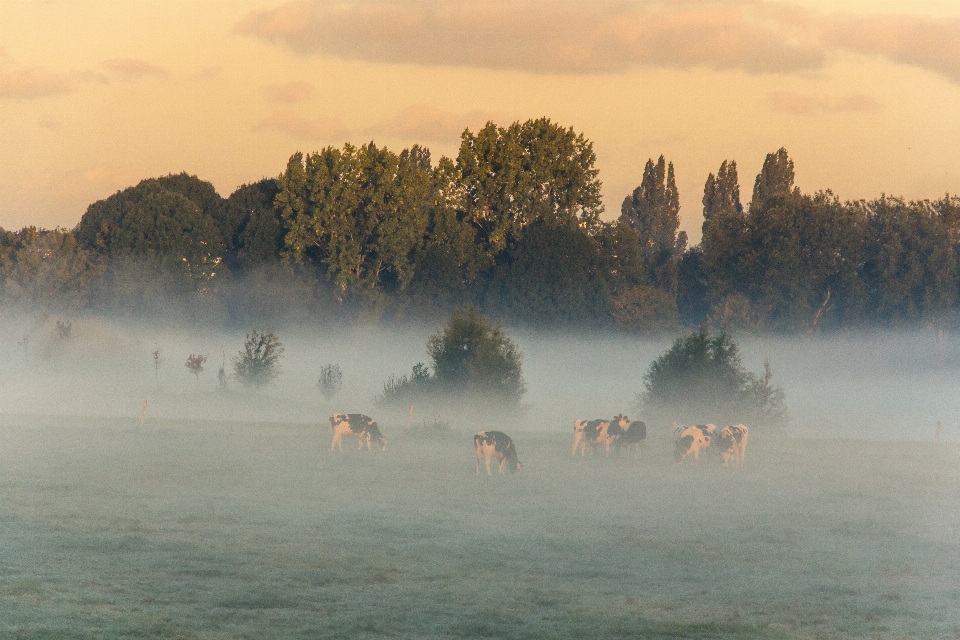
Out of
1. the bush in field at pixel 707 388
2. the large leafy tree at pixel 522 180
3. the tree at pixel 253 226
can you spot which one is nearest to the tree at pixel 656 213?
the large leafy tree at pixel 522 180

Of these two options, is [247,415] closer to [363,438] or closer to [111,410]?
[111,410]

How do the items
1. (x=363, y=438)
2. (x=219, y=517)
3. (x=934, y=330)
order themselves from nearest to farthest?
(x=219, y=517), (x=363, y=438), (x=934, y=330)

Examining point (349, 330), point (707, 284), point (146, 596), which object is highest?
point (707, 284)

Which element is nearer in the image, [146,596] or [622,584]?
[146,596]

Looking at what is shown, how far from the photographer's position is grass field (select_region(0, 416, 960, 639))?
46.5 ft

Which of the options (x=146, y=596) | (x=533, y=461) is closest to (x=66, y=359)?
(x=533, y=461)

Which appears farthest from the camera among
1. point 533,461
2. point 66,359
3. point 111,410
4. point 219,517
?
point 66,359

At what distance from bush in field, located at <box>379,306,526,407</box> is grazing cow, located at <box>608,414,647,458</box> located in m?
17.6

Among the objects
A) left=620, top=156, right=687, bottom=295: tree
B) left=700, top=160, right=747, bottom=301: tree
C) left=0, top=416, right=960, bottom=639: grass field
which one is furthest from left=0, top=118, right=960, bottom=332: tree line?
left=0, top=416, right=960, bottom=639: grass field

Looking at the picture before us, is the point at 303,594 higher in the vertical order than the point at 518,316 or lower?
lower

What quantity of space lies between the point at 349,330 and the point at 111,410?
3835 centimetres

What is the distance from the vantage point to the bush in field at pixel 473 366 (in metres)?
53.9

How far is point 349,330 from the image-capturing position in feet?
319

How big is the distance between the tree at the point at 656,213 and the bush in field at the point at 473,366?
6439cm
